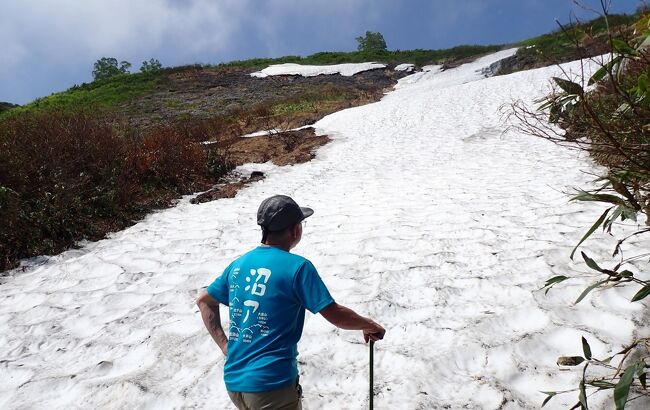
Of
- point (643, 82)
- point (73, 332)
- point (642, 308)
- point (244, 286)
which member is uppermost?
point (643, 82)

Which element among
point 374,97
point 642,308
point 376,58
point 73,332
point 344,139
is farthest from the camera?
point 376,58

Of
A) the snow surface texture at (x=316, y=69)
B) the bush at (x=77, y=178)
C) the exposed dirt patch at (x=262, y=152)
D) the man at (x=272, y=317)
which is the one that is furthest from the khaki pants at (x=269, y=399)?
the snow surface texture at (x=316, y=69)

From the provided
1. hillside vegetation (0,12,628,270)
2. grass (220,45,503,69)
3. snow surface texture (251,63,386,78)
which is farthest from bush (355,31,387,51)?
hillside vegetation (0,12,628,270)

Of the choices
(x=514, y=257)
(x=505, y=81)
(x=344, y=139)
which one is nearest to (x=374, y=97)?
(x=505, y=81)

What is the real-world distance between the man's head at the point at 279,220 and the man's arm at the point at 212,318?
1.68ft

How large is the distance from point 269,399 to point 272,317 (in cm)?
37

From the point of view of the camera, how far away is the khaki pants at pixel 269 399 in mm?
1965

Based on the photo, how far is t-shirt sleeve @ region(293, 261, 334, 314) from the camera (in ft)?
6.30

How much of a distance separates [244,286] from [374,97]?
21.9 m

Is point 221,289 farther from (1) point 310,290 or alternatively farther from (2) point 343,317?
(2) point 343,317

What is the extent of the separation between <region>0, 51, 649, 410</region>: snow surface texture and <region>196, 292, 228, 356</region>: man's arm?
0.76 m

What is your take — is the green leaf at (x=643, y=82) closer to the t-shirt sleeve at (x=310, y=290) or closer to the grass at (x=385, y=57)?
the t-shirt sleeve at (x=310, y=290)

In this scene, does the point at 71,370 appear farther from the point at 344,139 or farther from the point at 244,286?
the point at 344,139

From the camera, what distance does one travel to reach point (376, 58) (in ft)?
123
